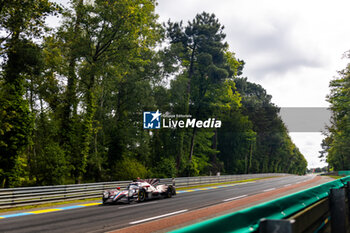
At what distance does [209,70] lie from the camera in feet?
135

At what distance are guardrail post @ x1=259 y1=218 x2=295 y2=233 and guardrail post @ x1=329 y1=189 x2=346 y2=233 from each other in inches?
124

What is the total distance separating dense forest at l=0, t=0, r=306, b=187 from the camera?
19422mm

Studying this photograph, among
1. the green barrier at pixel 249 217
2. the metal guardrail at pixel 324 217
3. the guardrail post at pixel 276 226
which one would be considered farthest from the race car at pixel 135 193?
the guardrail post at pixel 276 226

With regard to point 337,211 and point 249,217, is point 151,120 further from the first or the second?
point 249,217

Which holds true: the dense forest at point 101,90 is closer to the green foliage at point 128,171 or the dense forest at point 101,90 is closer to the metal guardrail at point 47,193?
the green foliage at point 128,171

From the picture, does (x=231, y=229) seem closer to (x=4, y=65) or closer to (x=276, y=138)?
(x=4, y=65)

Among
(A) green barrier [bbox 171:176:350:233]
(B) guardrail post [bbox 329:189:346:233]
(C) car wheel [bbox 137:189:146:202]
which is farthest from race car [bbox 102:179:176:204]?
(A) green barrier [bbox 171:176:350:233]

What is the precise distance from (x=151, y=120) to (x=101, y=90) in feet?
30.0

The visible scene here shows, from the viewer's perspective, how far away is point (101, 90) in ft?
102

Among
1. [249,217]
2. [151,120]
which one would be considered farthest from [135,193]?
[151,120]

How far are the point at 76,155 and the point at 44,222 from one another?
17074mm

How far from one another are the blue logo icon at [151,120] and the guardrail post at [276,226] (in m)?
34.0

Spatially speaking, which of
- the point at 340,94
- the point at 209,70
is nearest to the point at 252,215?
the point at 209,70

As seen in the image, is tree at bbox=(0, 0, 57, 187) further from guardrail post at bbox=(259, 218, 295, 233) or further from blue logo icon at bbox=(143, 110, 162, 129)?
guardrail post at bbox=(259, 218, 295, 233)
